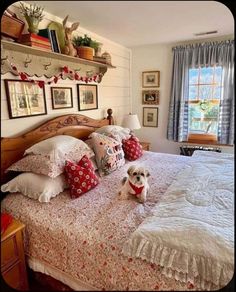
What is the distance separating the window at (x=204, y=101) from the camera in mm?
1063

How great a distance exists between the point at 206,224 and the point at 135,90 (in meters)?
0.86

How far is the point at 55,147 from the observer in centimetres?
135

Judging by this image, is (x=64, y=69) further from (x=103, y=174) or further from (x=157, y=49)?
(x=103, y=174)

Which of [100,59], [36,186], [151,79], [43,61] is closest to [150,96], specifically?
[151,79]

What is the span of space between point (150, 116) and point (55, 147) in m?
0.67

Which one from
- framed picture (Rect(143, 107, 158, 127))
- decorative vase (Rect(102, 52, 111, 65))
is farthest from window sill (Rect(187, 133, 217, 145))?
decorative vase (Rect(102, 52, 111, 65))

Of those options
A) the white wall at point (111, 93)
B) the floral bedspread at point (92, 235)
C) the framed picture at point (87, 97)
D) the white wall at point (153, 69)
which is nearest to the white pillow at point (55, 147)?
the white wall at point (111, 93)

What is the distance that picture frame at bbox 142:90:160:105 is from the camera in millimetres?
1320

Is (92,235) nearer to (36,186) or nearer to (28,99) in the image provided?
(36,186)

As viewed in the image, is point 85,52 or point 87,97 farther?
point 87,97

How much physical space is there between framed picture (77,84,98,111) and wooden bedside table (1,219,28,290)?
3.68ft

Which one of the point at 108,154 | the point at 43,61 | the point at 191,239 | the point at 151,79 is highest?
the point at 43,61

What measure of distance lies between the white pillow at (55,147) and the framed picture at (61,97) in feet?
0.98

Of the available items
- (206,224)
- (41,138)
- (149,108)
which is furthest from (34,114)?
(206,224)
